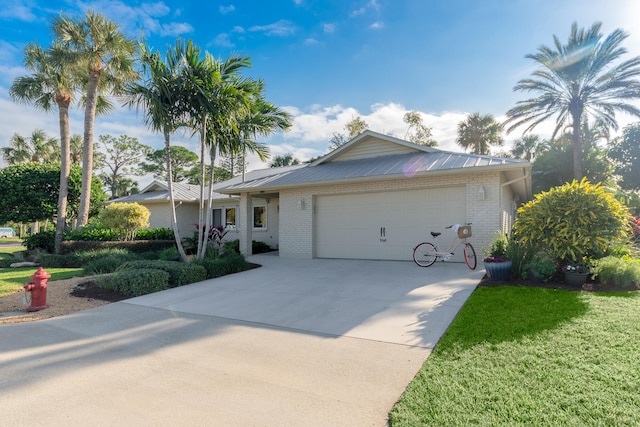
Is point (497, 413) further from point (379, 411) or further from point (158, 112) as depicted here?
point (158, 112)

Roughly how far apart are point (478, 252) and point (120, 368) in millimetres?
8646

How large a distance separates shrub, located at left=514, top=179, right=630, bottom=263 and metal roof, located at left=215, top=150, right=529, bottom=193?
1.76 meters

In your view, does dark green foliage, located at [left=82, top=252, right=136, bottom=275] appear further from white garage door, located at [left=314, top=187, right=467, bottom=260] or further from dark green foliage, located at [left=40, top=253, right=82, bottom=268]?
white garage door, located at [left=314, top=187, right=467, bottom=260]

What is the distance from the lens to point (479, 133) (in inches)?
1094

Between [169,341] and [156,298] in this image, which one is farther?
[156,298]

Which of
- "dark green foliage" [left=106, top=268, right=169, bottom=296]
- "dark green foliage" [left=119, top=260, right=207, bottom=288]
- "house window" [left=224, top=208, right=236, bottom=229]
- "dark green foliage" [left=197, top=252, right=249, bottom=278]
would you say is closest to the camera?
"dark green foliage" [left=106, top=268, right=169, bottom=296]

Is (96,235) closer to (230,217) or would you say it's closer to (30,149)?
(230,217)

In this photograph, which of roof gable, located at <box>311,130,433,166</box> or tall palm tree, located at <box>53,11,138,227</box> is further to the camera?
tall palm tree, located at <box>53,11,138,227</box>

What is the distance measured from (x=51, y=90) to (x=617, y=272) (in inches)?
852

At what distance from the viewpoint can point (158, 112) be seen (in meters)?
8.70

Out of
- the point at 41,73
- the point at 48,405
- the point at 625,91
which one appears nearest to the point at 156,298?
the point at 48,405

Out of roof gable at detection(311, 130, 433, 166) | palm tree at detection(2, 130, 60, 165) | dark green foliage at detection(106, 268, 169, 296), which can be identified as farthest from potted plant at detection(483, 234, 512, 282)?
palm tree at detection(2, 130, 60, 165)

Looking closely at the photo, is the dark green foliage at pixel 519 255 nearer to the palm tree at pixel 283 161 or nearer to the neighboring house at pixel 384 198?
the neighboring house at pixel 384 198

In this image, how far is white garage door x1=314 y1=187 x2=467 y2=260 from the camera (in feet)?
32.4
